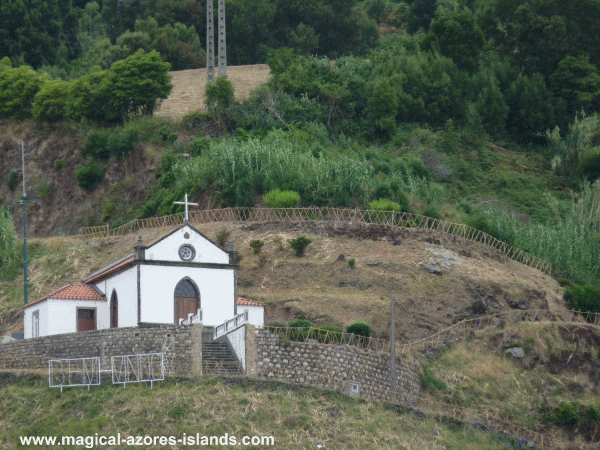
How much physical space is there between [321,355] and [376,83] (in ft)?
137

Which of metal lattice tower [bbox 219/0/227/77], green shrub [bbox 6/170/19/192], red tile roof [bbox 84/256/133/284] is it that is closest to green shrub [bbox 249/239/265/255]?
red tile roof [bbox 84/256/133/284]

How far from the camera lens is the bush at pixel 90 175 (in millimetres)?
84000

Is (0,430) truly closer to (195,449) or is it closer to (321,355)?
(195,449)

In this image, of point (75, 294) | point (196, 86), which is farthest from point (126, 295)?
point (196, 86)

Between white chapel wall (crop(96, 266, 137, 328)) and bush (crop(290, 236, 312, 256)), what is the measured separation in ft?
42.2

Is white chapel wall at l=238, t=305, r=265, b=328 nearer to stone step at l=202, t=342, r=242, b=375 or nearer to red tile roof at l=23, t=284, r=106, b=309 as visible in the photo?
stone step at l=202, t=342, r=242, b=375

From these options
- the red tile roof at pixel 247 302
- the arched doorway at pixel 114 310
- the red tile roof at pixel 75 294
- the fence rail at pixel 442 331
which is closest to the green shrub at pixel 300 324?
the fence rail at pixel 442 331

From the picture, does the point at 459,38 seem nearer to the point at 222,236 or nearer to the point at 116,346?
the point at 222,236

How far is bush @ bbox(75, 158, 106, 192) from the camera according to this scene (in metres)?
84.0

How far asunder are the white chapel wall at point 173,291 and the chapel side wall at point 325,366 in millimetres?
4585

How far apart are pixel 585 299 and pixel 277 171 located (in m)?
20.0

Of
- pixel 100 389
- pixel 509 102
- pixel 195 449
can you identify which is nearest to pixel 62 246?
pixel 100 389

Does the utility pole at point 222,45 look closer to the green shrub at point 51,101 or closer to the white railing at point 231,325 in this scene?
the green shrub at point 51,101

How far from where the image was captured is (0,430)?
4794cm
